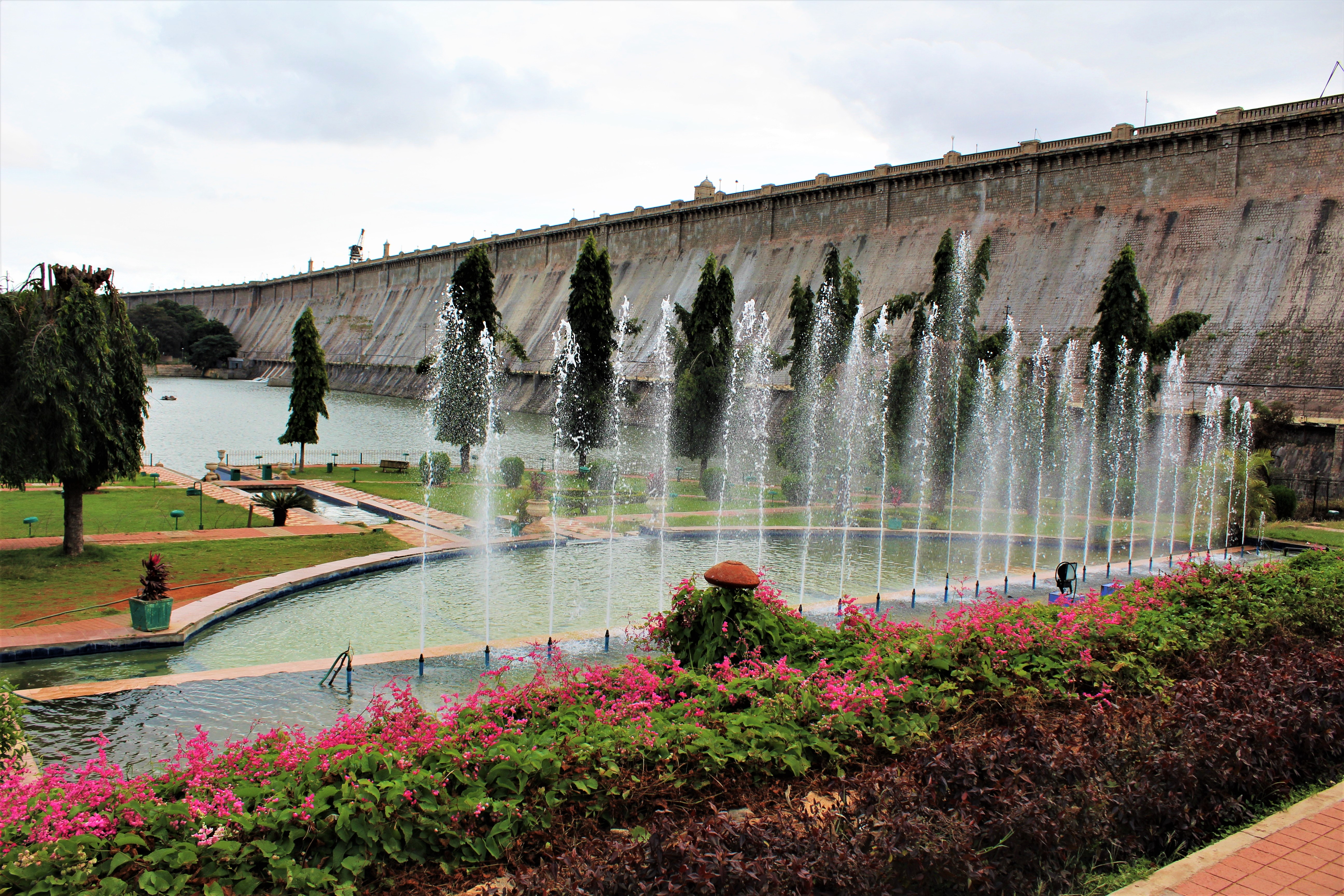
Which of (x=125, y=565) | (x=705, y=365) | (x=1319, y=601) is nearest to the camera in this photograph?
(x=1319, y=601)

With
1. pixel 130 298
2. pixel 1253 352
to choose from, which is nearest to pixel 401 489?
pixel 1253 352

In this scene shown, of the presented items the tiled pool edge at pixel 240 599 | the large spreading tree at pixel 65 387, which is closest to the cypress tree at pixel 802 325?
the tiled pool edge at pixel 240 599

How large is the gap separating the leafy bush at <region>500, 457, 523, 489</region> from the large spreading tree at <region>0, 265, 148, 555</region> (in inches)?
448

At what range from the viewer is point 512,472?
24.6m

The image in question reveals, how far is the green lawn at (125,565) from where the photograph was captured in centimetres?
1114

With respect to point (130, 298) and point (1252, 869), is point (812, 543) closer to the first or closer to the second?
point (1252, 869)

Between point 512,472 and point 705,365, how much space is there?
21.8 feet

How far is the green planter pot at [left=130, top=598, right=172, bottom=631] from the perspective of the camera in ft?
32.5

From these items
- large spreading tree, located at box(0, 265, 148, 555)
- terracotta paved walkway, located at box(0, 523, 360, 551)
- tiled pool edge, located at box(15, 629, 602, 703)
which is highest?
large spreading tree, located at box(0, 265, 148, 555)

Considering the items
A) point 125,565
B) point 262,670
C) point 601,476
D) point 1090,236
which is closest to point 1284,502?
point 601,476

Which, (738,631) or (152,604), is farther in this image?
(152,604)

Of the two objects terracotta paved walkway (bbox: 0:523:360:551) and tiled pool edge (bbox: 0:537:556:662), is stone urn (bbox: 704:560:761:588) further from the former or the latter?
A: terracotta paved walkway (bbox: 0:523:360:551)

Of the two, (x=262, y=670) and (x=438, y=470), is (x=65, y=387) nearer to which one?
(x=262, y=670)

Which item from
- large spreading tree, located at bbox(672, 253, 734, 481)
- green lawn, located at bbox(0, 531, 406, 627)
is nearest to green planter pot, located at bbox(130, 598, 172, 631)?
green lawn, located at bbox(0, 531, 406, 627)
